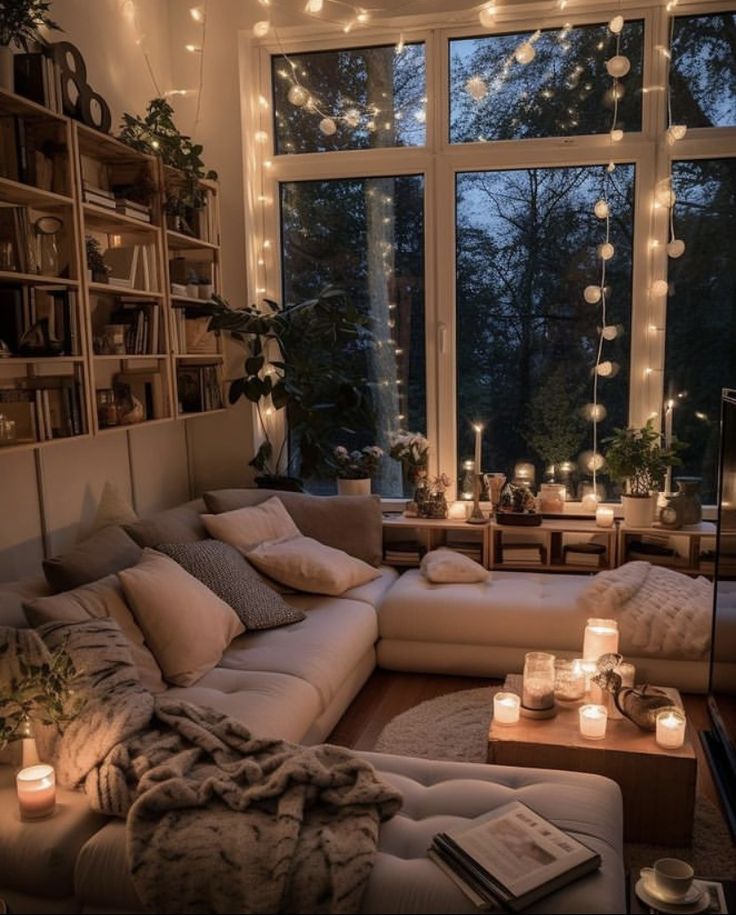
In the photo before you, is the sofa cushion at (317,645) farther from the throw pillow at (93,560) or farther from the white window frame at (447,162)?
the white window frame at (447,162)

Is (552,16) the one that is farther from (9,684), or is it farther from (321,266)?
(9,684)

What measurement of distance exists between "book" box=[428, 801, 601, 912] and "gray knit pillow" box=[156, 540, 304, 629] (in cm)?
135

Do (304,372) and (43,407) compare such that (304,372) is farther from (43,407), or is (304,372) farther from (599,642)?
(599,642)

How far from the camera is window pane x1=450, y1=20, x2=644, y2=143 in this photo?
12.4 feet

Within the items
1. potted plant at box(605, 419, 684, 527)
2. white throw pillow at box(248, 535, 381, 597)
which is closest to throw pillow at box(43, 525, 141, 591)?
white throw pillow at box(248, 535, 381, 597)

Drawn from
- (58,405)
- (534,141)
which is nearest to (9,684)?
→ (58,405)

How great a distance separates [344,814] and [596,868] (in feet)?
1.76

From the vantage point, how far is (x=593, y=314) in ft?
13.0

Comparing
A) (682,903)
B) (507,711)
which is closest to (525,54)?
(507,711)

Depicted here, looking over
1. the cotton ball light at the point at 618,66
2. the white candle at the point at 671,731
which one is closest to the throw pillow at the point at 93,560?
the white candle at the point at 671,731

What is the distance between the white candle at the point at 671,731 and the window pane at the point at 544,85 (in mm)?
2897

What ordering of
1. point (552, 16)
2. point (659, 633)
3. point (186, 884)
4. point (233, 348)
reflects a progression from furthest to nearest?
1. point (233, 348)
2. point (552, 16)
3. point (659, 633)
4. point (186, 884)

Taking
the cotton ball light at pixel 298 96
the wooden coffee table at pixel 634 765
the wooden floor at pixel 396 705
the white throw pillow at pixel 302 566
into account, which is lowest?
the wooden floor at pixel 396 705

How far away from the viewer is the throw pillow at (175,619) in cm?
242
